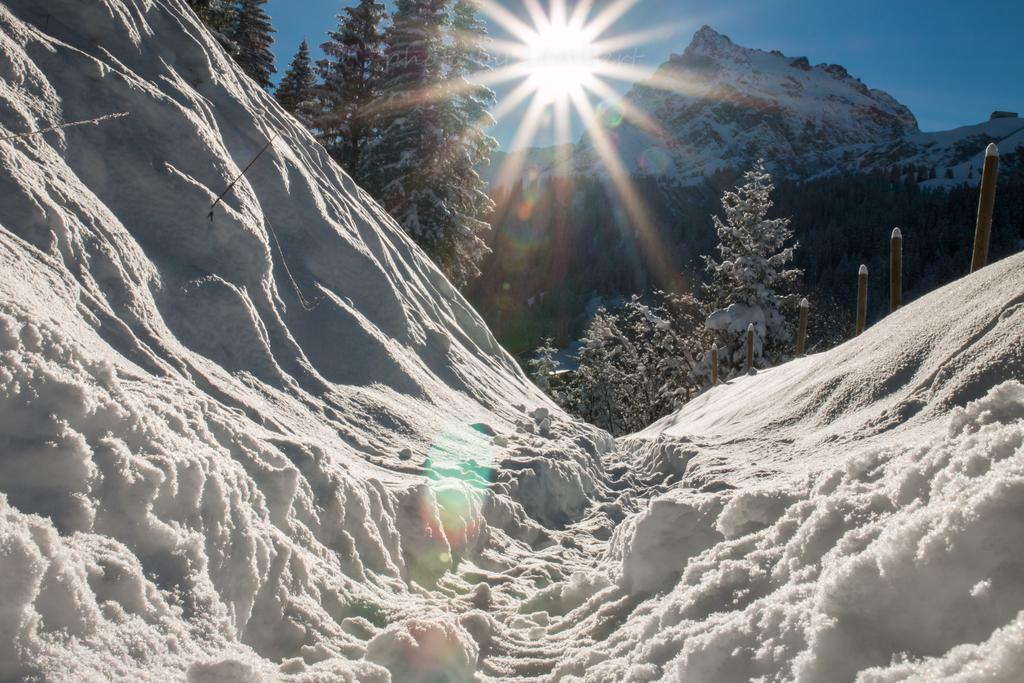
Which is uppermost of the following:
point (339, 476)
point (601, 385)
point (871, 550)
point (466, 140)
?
point (601, 385)

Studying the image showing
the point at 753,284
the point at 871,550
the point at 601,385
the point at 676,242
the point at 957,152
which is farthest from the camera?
the point at 957,152

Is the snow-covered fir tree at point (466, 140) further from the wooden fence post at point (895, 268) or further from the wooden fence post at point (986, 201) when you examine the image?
the wooden fence post at point (986, 201)

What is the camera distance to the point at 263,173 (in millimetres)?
6449

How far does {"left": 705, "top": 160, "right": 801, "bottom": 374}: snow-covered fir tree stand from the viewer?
62.3 ft

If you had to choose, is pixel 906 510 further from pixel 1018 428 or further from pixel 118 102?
pixel 118 102

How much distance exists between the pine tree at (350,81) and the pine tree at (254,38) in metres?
6.12

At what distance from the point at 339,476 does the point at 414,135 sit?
15.7 metres

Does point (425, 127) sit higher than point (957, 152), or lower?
lower

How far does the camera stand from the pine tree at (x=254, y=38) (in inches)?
993

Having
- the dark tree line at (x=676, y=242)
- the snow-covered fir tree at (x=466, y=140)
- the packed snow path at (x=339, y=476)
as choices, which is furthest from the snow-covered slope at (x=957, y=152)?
the packed snow path at (x=339, y=476)

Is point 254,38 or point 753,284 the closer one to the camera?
point 753,284

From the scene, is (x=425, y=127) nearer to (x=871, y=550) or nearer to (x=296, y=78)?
(x=296, y=78)

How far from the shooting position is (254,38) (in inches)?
1029

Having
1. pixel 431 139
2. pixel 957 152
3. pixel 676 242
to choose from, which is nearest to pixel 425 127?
pixel 431 139
